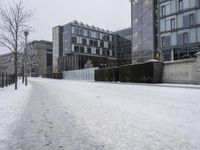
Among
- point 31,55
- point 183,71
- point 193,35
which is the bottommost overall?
point 183,71

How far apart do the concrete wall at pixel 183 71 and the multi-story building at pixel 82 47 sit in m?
48.2

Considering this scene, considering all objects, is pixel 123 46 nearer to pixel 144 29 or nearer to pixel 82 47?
pixel 82 47

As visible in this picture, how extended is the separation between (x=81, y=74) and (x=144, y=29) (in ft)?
66.3

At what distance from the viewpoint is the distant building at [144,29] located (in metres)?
53.7

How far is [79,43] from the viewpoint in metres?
79.6

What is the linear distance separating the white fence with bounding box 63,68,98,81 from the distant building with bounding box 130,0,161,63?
39.8 ft

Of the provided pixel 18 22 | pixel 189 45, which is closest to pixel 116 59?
pixel 189 45

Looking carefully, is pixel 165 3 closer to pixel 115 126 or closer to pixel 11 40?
pixel 11 40

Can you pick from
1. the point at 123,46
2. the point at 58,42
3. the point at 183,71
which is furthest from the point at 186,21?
the point at 58,42

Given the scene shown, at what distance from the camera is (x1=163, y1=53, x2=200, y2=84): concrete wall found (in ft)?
69.5

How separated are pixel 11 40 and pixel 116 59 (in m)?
68.0

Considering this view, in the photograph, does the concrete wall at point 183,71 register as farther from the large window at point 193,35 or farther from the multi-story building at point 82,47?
the multi-story building at point 82,47

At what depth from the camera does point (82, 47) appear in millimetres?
80125

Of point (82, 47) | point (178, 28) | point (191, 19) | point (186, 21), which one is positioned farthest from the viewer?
point (82, 47)
